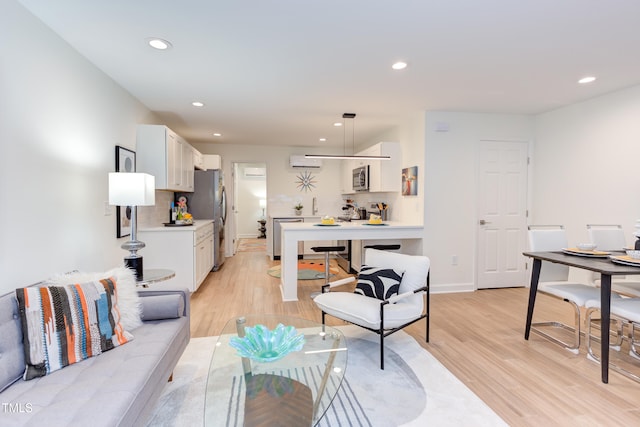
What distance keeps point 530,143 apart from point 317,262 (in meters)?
4.00

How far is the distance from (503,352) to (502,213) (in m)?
2.43

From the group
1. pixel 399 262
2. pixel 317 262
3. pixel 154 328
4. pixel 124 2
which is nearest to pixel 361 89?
pixel 399 262

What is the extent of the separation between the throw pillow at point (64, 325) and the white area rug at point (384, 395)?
0.54 metres

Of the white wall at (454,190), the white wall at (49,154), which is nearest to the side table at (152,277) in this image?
the white wall at (49,154)

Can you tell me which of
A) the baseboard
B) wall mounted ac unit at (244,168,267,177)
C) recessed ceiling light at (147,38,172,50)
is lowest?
the baseboard

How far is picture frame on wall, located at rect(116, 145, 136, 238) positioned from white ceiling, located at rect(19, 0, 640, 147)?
0.68 meters

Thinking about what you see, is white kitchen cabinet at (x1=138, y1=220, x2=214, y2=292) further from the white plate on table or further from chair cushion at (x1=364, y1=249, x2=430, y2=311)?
the white plate on table

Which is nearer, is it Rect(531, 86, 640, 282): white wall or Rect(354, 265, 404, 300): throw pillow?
Rect(354, 265, 404, 300): throw pillow

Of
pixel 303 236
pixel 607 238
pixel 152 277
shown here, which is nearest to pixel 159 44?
pixel 152 277

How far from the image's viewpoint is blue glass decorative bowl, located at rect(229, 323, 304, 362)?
1.67m

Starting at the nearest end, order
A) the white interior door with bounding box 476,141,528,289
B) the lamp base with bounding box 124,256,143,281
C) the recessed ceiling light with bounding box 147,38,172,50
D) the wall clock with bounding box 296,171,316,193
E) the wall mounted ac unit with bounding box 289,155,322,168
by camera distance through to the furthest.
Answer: the recessed ceiling light with bounding box 147,38,172,50 → the lamp base with bounding box 124,256,143,281 → the white interior door with bounding box 476,141,528,289 → the wall mounted ac unit with bounding box 289,155,322,168 → the wall clock with bounding box 296,171,316,193

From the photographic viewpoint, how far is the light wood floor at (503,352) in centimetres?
195

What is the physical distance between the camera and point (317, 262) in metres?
6.35

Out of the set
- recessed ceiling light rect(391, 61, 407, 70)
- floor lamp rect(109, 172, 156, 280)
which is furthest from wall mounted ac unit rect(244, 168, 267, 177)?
recessed ceiling light rect(391, 61, 407, 70)
